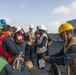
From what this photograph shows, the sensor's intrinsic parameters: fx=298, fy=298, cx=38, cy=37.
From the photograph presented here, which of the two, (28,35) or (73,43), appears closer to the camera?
(73,43)

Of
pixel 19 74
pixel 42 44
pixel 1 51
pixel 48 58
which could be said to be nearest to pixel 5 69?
pixel 19 74

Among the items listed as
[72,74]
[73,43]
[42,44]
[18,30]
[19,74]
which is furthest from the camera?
[18,30]

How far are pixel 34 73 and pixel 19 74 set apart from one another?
19.5 feet

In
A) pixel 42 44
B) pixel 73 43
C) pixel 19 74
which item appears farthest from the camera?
pixel 42 44

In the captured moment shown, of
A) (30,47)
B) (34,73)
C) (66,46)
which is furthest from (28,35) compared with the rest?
(66,46)

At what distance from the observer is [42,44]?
31.0 feet

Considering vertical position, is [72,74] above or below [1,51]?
below

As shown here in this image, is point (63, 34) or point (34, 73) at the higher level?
point (63, 34)

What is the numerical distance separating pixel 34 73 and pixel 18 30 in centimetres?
281

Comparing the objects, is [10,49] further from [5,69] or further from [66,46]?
[5,69]

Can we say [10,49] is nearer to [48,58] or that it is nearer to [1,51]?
[1,51]

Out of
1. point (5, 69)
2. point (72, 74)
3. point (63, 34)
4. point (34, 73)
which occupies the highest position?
point (63, 34)

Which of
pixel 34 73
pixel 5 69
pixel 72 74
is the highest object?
pixel 5 69

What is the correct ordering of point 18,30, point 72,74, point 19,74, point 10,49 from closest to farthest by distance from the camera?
point 19,74, point 72,74, point 10,49, point 18,30
